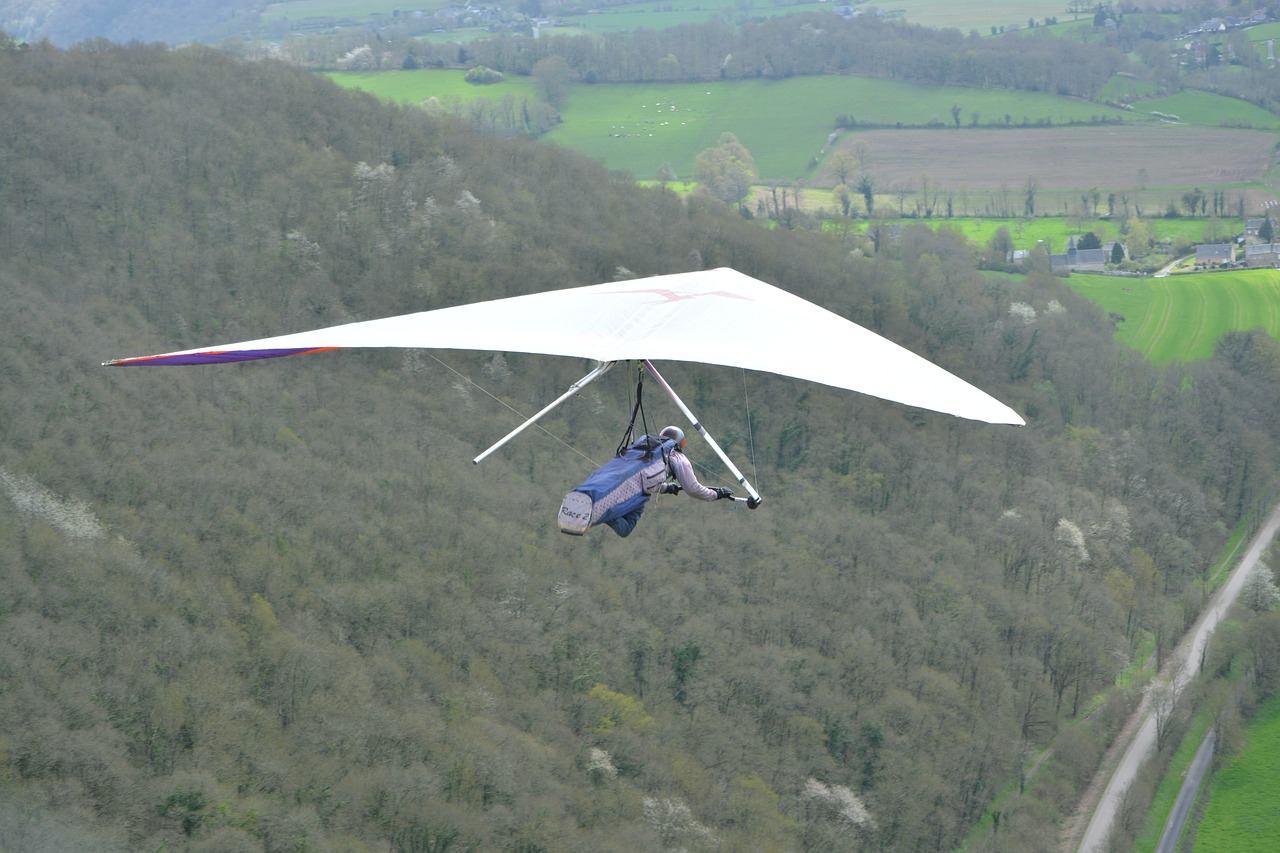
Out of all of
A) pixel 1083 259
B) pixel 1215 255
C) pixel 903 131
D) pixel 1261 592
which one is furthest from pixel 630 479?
pixel 903 131

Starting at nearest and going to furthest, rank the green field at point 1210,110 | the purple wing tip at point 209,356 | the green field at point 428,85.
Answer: the purple wing tip at point 209,356, the green field at point 428,85, the green field at point 1210,110

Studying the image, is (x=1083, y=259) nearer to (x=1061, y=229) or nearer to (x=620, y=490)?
(x=1061, y=229)

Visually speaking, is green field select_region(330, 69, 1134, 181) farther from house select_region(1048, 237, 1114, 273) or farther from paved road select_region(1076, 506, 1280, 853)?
paved road select_region(1076, 506, 1280, 853)

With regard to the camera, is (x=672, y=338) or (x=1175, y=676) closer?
(x=672, y=338)

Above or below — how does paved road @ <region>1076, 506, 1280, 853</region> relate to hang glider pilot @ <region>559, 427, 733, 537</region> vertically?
below

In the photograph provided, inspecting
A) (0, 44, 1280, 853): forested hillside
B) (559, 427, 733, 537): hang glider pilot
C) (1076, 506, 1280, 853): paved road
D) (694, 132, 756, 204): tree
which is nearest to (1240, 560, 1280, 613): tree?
(1076, 506, 1280, 853): paved road

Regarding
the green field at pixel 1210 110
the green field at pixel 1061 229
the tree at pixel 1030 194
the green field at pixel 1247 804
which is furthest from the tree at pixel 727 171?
the green field at pixel 1247 804

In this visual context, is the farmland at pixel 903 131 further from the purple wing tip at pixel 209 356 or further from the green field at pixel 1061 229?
the purple wing tip at pixel 209 356
